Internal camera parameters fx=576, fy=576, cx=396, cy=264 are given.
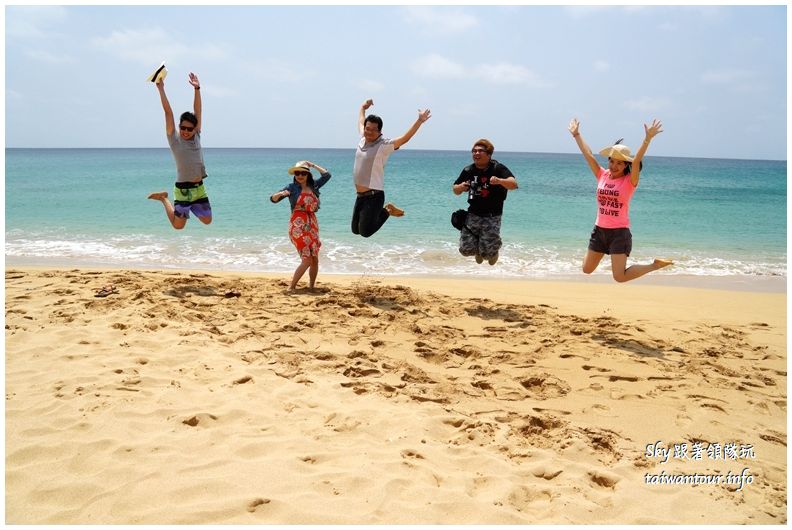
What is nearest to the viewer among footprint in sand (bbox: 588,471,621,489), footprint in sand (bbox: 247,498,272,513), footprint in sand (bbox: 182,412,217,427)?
footprint in sand (bbox: 247,498,272,513)

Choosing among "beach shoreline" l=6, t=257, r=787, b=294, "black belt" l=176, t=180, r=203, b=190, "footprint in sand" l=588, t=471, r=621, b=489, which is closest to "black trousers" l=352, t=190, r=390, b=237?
"beach shoreline" l=6, t=257, r=787, b=294

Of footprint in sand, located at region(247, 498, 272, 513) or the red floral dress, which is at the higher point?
the red floral dress

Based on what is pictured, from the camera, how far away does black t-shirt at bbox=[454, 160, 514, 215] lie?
6855 millimetres

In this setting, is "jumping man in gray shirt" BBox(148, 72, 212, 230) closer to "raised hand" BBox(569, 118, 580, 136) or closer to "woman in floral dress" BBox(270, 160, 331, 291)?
"woman in floral dress" BBox(270, 160, 331, 291)

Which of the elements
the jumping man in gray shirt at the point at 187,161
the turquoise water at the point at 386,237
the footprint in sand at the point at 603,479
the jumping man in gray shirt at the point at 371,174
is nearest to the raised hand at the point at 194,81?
the jumping man in gray shirt at the point at 187,161

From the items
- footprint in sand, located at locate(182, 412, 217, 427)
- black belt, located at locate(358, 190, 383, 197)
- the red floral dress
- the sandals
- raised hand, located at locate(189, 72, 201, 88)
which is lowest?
footprint in sand, located at locate(182, 412, 217, 427)

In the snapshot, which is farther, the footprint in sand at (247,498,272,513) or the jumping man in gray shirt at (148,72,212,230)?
the jumping man in gray shirt at (148,72,212,230)

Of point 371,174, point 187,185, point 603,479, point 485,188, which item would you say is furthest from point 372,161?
point 603,479

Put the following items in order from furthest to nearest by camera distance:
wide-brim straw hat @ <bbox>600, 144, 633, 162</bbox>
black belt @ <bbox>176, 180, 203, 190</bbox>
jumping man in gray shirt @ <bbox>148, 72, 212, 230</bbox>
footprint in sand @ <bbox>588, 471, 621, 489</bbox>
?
black belt @ <bbox>176, 180, 203, 190</bbox>
jumping man in gray shirt @ <bbox>148, 72, 212, 230</bbox>
wide-brim straw hat @ <bbox>600, 144, 633, 162</bbox>
footprint in sand @ <bbox>588, 471, 621, 489</bbox>

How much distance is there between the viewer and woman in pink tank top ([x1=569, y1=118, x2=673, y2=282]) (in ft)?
19.3

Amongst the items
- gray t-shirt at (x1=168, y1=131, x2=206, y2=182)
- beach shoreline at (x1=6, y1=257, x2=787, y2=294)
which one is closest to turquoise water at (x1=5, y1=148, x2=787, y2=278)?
beach shoreline at (x1=6, y1=257, x2=787, y2=294)

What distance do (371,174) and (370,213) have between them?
471 millimetres

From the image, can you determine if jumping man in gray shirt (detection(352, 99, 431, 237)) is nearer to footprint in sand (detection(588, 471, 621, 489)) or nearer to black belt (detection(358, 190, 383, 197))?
black belt (detection(358, 190, 383, 197))

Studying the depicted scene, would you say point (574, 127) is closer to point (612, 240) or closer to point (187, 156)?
point (612, 240)
